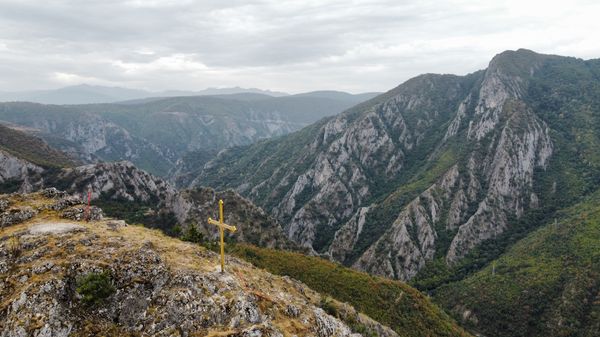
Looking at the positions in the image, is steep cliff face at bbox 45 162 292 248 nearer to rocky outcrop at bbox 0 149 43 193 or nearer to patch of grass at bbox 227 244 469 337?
rocky outcrop at bbox 0 149 43 193

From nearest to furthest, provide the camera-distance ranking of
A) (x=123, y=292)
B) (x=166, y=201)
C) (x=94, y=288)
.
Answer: (x=94, y=288) < (x=123, y=292) < (x=166, y=201)

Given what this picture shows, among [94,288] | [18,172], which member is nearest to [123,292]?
[94,288]

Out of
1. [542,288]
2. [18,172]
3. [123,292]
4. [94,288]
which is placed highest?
[94,288]

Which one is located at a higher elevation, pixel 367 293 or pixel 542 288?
pixel 367 293

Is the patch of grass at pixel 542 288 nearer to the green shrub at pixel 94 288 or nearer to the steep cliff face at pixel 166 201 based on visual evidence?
the steep cliff face at pixel 166 201

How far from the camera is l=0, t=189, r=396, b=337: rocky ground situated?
29297 millimetres

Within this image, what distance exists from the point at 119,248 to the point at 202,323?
12.3 m

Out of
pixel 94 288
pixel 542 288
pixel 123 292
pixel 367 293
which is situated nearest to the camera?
pixel 94 288

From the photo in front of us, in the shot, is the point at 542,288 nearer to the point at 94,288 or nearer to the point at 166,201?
the point at 166,201

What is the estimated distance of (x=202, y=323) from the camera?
98.9 feet

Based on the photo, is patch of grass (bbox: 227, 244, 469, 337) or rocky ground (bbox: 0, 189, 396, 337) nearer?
rocky ground (bbox: 0, 189, 396, 337)

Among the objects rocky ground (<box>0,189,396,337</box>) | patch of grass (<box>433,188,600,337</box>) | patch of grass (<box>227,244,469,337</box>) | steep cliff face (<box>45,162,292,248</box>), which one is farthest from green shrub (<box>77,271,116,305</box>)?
patch of grass (<box>433,188,600,337</box>)

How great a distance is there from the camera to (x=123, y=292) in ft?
105

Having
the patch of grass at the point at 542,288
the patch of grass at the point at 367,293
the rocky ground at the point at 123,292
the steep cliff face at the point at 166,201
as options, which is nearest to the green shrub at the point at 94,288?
the rocky ground at the point at 123,292
